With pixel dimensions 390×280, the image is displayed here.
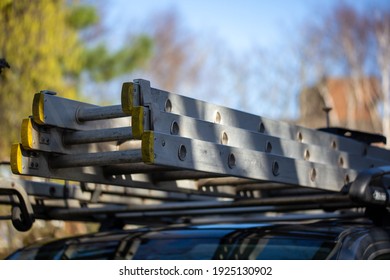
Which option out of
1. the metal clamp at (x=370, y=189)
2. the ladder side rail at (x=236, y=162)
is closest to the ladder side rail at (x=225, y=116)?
the ladder side rail at (x=236, y=162)

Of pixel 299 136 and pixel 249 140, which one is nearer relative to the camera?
pixel 249 140

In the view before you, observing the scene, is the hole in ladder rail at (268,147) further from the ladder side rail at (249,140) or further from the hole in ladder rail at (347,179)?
the hole in ladder rail at (347,179)

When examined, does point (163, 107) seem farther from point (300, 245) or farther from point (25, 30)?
point (25, 30)

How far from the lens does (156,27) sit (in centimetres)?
4909

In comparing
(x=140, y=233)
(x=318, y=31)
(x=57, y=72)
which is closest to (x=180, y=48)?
(x=318, y=31)

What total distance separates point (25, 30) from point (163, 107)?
9520 mm

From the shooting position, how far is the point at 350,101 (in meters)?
36.5

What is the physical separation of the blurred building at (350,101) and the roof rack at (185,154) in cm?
2863

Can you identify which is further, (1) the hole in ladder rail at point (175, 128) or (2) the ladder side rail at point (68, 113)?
(2) the ladder side rail at point (68, 113)

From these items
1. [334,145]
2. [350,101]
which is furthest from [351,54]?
[334,145]

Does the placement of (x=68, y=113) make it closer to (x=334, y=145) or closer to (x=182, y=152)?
(x=182, y=152)

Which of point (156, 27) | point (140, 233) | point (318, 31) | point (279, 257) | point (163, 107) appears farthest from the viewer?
point (156, 27)

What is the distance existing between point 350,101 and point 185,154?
113 ft

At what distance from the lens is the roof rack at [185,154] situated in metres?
2.87
